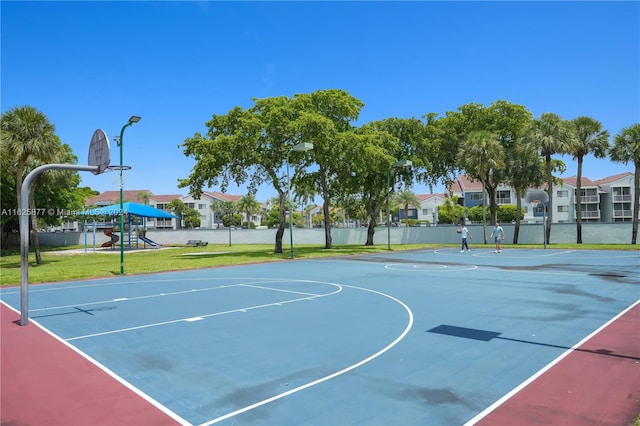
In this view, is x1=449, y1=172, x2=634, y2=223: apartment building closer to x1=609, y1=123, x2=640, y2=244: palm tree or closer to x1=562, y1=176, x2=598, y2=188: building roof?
x1=562, y1=176, x2=598, y2=188: building roof

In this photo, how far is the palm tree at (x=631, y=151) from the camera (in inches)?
1598

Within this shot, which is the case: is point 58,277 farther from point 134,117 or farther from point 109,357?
point 109,357

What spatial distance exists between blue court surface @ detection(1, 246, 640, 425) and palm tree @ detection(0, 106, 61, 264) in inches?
449

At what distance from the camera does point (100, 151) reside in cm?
1234

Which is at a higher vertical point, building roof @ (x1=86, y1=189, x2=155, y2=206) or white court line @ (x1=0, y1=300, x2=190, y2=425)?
building roof @ (x1=86, y1=189, x2=155, y2=206)

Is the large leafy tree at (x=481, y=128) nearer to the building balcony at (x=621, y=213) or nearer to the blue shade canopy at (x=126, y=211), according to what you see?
the blue shade canopy at (x=126, y=211)

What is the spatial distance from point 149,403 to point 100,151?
27.8 feet

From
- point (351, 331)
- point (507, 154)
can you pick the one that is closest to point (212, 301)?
point (351, 331)

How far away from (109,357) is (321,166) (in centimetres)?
3160

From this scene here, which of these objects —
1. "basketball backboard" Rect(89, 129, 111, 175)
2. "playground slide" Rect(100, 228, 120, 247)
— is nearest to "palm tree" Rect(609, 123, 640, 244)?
"basketball backboard" Rect(89, 129, 111, 175)

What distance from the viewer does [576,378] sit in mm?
6605

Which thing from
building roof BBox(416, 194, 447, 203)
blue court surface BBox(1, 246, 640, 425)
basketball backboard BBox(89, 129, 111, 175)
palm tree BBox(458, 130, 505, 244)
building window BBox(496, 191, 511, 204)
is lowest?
blue court surface BBox(1, 246, 640, 425)

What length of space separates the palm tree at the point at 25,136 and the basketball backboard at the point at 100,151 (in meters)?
15.9

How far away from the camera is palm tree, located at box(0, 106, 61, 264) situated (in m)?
25.4
